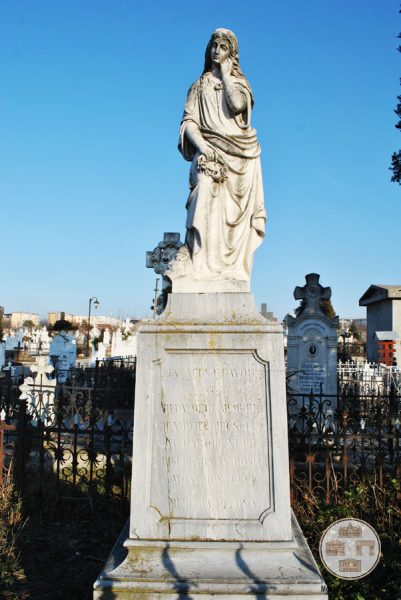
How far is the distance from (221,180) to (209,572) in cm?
288

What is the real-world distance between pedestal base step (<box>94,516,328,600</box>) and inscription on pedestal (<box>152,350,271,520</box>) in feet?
0.74

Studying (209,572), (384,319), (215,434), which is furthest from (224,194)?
(384,319)

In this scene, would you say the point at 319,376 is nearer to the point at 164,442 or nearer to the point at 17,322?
the point at 164,442

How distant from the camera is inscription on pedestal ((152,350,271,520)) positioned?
12.7 ft

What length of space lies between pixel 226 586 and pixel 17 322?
425 ft

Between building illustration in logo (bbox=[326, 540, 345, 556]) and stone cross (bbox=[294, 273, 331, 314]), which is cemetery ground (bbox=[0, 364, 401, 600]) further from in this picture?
stone cross (bbox=[294, 273, 331, 314])

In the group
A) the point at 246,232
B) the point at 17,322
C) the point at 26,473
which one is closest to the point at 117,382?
the point at 26,473

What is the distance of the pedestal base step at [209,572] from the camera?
11.5 ft

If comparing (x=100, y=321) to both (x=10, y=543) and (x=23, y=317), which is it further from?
(x=10, y=543)

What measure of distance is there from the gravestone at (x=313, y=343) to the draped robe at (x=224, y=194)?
30.0ft

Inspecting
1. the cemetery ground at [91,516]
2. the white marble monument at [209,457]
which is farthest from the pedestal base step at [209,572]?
the cemetery ground at [91,516]

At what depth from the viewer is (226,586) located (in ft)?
11.5

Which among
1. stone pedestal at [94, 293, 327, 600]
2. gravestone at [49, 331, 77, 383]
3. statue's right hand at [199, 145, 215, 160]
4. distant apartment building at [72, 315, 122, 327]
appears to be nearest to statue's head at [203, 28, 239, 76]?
statue's right hand at [199, 145, 215, 160]

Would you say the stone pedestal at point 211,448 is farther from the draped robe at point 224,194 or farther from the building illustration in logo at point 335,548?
the draped robe at point 224,194
